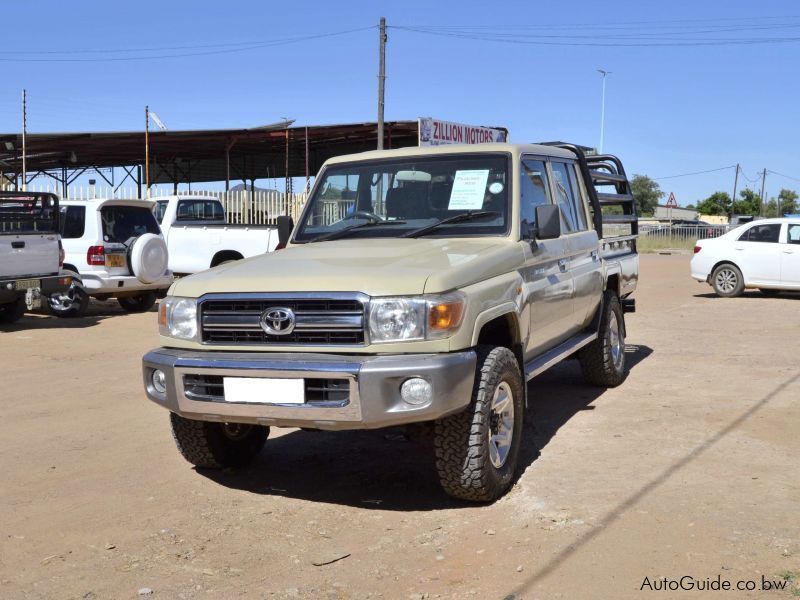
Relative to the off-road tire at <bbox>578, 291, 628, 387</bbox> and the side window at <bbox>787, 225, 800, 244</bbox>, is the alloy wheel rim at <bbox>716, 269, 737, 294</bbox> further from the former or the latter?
the off-road tire at <bbox>578, 291, 628, 387</bbox>

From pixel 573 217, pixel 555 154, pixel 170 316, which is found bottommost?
pixel 170 316

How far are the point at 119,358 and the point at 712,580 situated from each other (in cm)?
751

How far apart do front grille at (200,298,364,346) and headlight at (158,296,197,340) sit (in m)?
0.09

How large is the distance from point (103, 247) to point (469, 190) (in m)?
9.20

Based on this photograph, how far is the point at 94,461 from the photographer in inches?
219

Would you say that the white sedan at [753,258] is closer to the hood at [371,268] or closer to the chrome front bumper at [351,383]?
the hood at [371,268]

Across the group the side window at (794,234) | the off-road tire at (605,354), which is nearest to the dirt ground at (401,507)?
the off-road tire at (605,354)

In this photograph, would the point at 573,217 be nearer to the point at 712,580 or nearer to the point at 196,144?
the point at 712,580

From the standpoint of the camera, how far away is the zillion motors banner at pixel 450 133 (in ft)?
82.4

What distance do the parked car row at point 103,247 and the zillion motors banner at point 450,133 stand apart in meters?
9.27

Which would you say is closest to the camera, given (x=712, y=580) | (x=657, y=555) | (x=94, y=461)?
(x=712, y=580)

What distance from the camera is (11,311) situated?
12336mm

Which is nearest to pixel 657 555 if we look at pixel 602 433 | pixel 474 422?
pixel 474 422

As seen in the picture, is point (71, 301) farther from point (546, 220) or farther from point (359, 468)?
point (546, 220)
